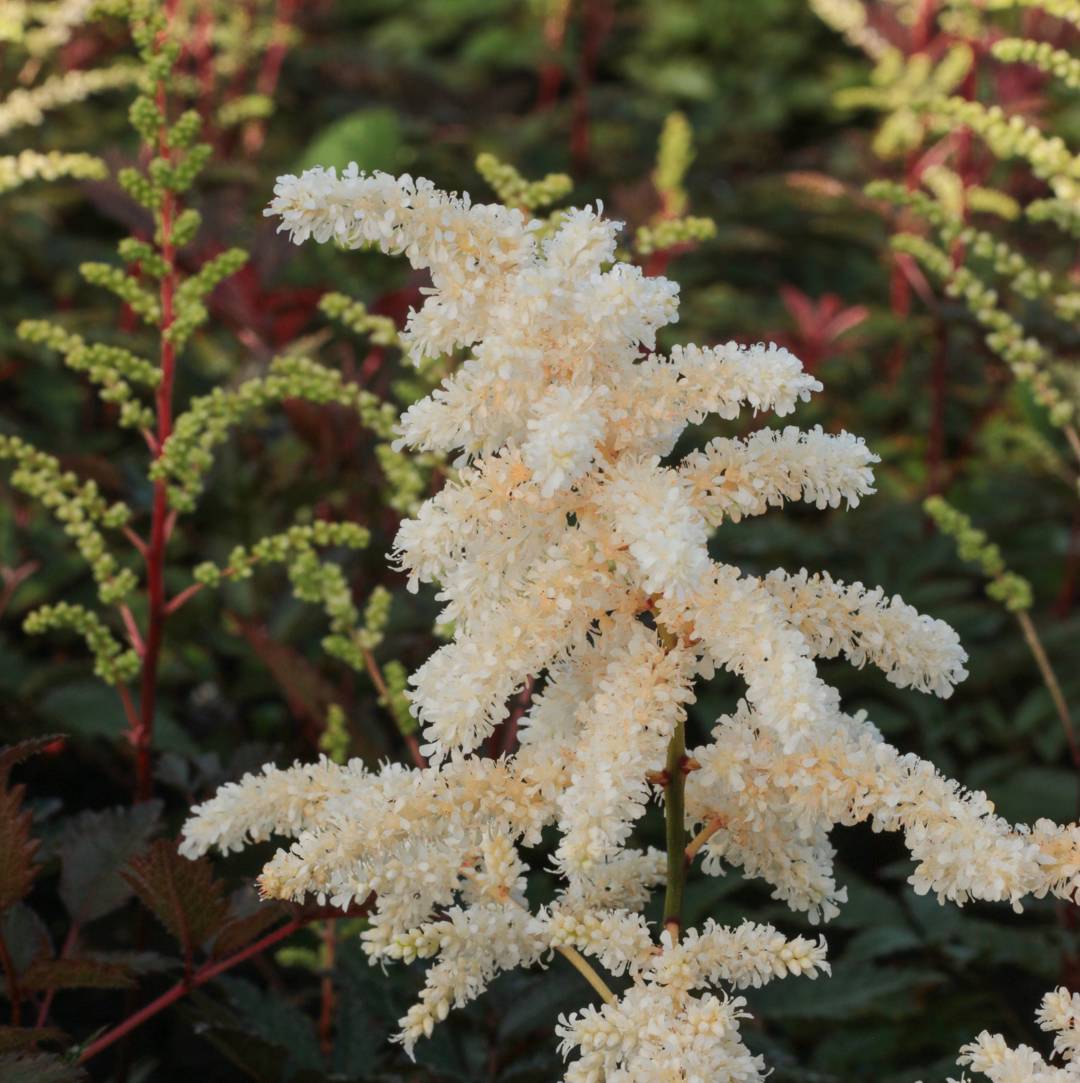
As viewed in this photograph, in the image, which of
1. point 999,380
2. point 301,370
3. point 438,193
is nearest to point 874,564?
point 999,380

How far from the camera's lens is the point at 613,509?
98cm

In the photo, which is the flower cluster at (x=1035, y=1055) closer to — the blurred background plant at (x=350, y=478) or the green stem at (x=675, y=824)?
the green stem at (x=675, y=824)

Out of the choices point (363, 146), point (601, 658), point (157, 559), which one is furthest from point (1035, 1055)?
point (363, 146)

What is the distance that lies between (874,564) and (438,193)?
160cm

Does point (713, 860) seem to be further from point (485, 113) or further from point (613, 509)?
point (485, 113)

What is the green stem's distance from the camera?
106 centimetres

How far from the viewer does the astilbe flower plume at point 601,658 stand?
3.14 ft

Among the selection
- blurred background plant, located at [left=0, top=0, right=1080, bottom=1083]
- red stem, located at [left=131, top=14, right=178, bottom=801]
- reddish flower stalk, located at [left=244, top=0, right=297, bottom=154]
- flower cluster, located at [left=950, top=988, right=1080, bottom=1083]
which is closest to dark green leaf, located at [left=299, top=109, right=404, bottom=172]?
blurred background plant, located at [left=0, top=0, right=1080, bottom=1083]

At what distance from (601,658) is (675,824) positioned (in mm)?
132

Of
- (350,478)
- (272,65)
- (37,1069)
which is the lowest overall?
(37,1069)

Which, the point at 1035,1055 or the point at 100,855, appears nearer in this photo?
the point at 1035,1055

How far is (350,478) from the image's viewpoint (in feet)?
7.72

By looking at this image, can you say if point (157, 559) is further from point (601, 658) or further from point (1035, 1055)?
point (1035, 1055)

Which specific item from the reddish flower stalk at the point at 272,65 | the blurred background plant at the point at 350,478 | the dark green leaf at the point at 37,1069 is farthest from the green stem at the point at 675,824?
the reddish flower stalk at the point at 272,65
